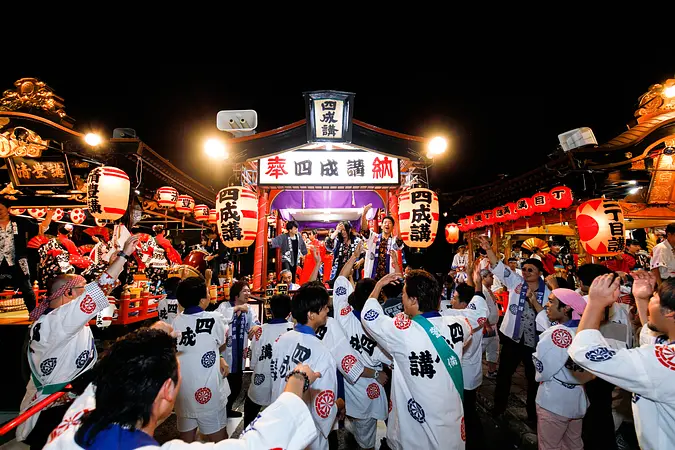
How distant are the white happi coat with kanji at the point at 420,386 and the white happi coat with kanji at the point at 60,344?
2.64 m

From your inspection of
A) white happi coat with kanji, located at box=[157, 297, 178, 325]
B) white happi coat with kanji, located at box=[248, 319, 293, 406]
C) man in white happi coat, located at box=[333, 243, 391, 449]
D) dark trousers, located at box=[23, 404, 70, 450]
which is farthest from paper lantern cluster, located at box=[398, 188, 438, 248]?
dark trousers, located at box=[23, 404, 70, 450]

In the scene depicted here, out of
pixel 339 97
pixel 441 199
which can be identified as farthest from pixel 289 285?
pixel 441 199

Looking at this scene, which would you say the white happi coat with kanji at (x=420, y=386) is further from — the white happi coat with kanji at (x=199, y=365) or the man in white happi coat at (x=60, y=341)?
the man in white happi coat at (x=60, y=341)

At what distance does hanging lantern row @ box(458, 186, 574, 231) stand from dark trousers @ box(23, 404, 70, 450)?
42.7ft

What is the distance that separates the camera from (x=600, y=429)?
14.6 feet

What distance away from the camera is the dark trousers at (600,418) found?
4.40 metres

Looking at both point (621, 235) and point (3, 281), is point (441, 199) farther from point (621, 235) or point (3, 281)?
point (3, 281)

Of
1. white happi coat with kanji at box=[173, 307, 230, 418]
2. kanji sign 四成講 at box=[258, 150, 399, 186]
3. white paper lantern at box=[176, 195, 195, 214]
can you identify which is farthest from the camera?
white paper lantern at box=[176, 195, 195, 214]

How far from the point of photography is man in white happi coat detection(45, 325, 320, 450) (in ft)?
4.72

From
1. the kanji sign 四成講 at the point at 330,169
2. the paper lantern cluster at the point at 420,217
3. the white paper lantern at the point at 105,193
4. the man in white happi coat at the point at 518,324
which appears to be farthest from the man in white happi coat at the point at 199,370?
the kanji sign 四成講 at the point at 330,169

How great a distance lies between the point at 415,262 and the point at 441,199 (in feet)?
18.5

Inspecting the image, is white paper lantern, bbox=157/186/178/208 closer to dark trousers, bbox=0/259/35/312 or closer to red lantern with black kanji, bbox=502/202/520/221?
dark trousers, bbox=0/259/35/312

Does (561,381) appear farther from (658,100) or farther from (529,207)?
(529,207)

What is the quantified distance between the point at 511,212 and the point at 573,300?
11588mm
